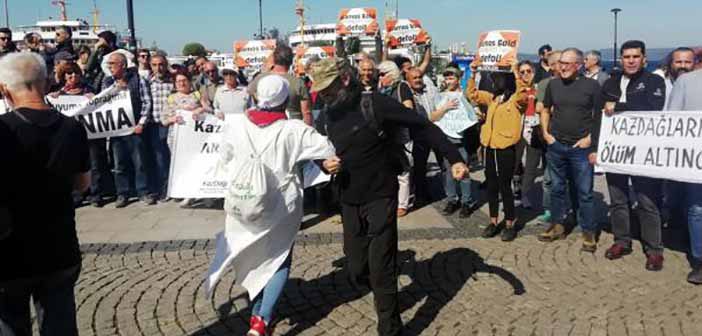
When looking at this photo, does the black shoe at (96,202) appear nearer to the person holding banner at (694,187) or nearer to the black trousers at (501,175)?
the black trousers at (501,175)

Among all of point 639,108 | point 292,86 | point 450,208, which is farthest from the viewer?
point 450,208

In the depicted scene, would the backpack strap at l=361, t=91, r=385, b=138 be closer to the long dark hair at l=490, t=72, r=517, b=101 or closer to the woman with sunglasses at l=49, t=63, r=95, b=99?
the long dark hair at l=490, t=72, r=517, b=101

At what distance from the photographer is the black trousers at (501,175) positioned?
6449 millimetres

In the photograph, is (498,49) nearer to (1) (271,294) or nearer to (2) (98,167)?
(2) (98,167)

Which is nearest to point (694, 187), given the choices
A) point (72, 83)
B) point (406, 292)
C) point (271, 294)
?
point (406, 292)

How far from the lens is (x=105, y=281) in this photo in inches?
215

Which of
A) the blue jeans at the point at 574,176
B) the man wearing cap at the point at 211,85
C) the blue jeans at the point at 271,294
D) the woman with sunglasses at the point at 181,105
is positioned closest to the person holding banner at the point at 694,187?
the blue jeans at the point at 574,176

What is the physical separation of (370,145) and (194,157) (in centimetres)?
464

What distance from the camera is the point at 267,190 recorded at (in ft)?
12.7

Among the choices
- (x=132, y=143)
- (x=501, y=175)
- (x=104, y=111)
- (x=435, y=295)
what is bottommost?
(x=435, y=295)

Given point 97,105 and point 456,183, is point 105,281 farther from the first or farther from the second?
point 456,183

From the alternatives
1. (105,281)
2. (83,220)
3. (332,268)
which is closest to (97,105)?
(83,220)

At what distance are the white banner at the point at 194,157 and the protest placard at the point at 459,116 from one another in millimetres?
3013

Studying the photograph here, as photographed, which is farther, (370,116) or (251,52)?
(251,52)
